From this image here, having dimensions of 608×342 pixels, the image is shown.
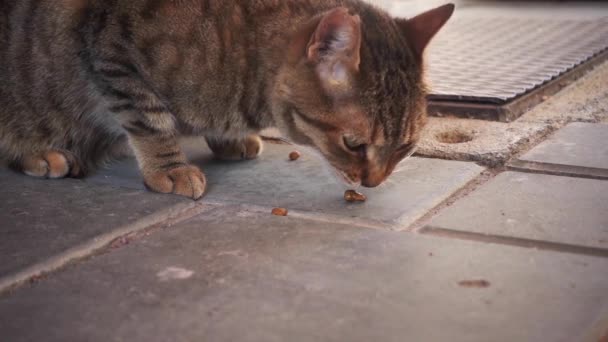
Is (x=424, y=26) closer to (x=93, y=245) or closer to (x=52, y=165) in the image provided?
(x=93, y=245)

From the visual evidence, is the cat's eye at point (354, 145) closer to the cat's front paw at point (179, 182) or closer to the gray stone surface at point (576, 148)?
the cat's front paw at point (179, 182)

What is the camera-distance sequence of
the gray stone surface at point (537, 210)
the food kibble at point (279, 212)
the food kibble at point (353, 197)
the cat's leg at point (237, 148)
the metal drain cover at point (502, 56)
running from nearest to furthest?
the gray stone surface at point (537, 210)
the food kibble at point (279, 212)
the food kibble at point (353, 197)
the cat's leg at point (237, 148)
the metal drain cover at point (502, 56)

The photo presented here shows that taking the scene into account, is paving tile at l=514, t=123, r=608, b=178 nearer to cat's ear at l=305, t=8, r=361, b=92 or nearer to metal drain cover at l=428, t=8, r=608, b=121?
metal drain cover at l=428, t=8, r=608, b=121

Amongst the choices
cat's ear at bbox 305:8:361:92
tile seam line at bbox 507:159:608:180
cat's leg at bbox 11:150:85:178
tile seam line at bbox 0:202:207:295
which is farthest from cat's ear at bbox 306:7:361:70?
cat's leg at bbox 11:150:85:178

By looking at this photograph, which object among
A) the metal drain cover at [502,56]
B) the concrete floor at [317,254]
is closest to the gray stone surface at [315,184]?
the concrete floor at [317,254]

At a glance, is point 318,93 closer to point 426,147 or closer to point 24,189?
point 426,147

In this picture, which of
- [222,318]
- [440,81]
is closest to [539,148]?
[440,81]
